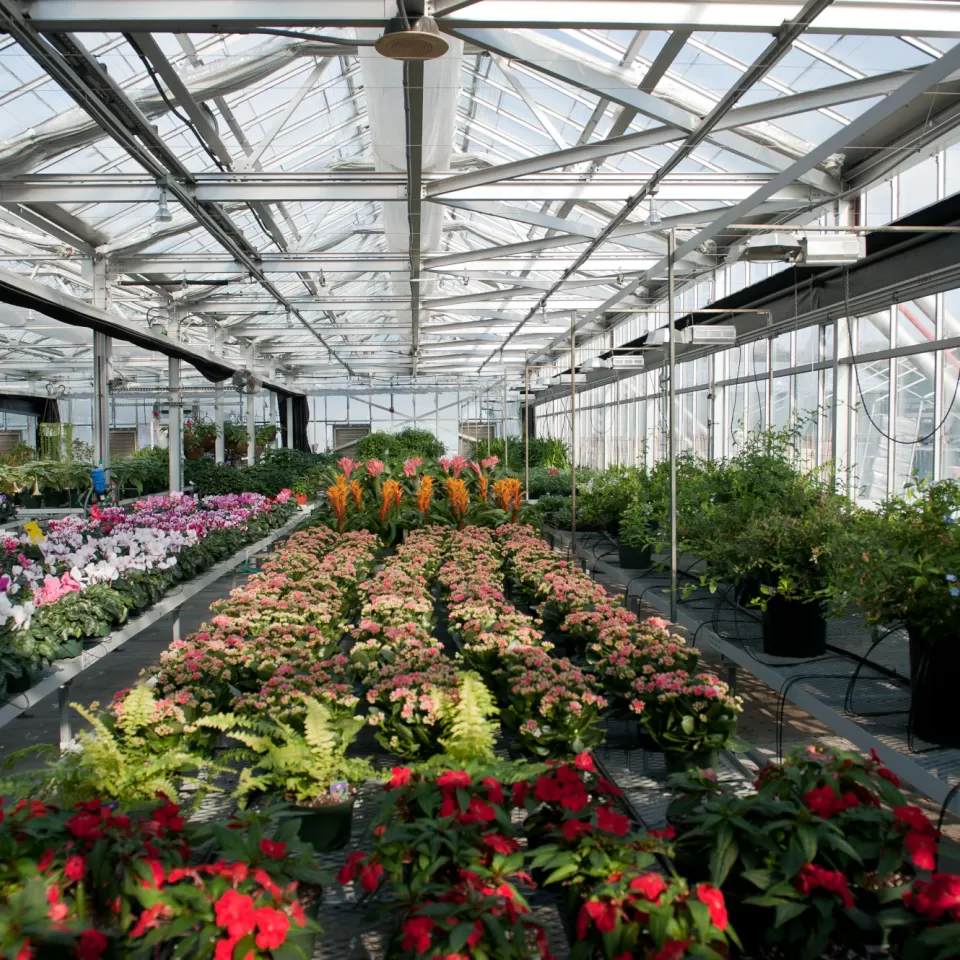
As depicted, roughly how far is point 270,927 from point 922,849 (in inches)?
56.8

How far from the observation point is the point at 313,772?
9.48 feet

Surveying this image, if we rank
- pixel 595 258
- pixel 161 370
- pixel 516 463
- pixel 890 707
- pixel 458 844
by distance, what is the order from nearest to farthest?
pixel 458 844 → pixel 890 707 → pixel 595 258 → pixel 516 463 → pixel 161 370

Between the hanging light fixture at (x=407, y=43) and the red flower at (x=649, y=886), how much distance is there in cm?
317

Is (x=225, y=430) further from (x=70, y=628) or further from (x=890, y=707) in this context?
(x=890, y=707)

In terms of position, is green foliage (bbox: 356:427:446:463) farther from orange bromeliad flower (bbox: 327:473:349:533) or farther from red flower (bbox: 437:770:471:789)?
red flower (bbox: 437:770:471:789)

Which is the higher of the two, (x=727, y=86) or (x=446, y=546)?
(x=727, y=86)

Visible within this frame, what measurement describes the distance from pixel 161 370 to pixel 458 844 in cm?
2456

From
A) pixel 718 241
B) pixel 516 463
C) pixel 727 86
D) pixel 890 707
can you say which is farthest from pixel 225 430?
pixel 890 707

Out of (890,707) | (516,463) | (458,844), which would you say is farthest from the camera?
(516,463)

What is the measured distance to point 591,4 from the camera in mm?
4379

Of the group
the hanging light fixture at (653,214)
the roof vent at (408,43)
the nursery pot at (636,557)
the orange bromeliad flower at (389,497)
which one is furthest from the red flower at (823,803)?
the orange bromeliad flower at (389,497)

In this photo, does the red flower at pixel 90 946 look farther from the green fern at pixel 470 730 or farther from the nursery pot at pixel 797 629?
the nursery pot at pixel 797 629

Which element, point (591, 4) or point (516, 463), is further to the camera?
→ point (516, 463)

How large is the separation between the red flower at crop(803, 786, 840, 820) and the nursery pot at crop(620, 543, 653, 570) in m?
4.77
